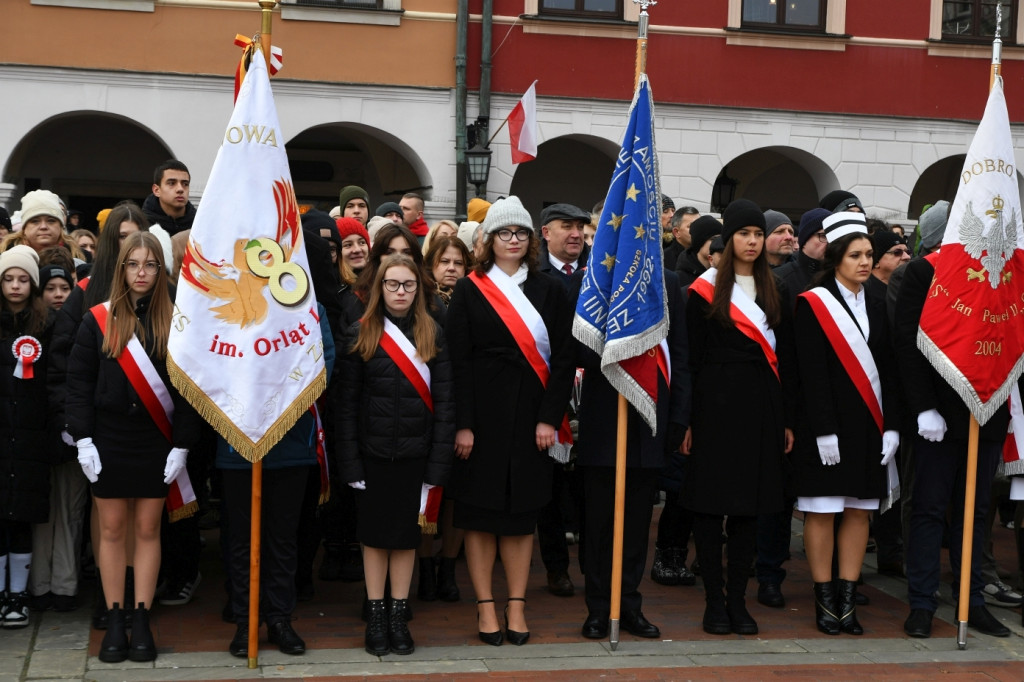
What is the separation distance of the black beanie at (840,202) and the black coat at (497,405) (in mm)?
2586

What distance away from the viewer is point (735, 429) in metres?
6.22

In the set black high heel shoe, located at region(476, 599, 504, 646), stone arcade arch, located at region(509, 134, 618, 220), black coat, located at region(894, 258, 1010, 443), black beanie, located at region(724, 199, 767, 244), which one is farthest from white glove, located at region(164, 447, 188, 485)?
stone arcade arch, located at region(509, 134, 618, 220)

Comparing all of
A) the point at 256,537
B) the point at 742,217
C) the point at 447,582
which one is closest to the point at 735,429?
the point at 742,217

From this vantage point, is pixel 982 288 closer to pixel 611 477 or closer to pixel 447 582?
pixel 611 477

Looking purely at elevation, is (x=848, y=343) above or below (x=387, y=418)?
above

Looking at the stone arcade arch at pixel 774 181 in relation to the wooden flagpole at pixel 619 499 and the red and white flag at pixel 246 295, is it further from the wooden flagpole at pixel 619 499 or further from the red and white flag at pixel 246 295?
the red and white flag at pixel 246 295

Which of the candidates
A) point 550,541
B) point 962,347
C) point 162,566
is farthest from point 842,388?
point 162,566

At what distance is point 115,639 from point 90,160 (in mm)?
13212

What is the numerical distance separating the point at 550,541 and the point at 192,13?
10.5m

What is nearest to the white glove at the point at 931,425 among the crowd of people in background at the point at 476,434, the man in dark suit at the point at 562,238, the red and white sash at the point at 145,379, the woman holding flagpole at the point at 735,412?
the crowd of people in background at the point at 476,434

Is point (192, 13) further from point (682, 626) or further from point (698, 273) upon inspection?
point (682, 626)

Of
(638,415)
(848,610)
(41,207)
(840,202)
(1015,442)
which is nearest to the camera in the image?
(638,415)

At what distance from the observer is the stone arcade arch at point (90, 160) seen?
17.3 meters

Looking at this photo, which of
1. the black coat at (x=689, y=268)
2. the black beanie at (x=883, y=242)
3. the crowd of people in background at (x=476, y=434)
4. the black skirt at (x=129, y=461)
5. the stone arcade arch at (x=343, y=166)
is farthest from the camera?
the stone arcade arch at (x=343, y=166)
